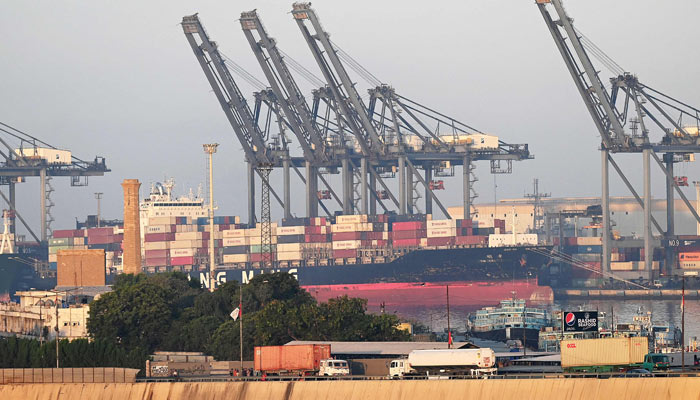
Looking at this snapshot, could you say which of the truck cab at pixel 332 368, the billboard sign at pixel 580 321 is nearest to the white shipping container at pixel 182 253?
the billboard sign at pixel 580 321

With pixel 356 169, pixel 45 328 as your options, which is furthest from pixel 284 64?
pixel 45 328

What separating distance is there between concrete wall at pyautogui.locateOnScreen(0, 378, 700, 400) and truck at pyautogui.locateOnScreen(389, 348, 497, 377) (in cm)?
395

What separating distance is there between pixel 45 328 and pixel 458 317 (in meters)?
57.0

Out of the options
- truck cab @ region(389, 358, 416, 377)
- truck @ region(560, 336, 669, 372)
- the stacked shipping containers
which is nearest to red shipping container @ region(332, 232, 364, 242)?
the stacked shipping containers

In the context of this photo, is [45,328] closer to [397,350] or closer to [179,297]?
[179,297]

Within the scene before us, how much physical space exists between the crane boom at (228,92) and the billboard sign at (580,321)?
86.8m

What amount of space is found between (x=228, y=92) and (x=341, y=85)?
508 inches

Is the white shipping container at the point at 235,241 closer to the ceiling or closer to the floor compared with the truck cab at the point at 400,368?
closer to the ceiling

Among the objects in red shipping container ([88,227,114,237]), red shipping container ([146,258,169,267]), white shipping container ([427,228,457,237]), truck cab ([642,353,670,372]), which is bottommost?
truck cab ([642,353,670,372])

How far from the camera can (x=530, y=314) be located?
4250 inches

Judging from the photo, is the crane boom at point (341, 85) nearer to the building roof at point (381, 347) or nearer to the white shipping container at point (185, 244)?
the white shipping container at point (185, 244)

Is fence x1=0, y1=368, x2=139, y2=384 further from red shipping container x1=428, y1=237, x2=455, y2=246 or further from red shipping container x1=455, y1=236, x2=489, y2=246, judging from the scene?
red shipping container x1=455, y1=236, x2=489, y2=246

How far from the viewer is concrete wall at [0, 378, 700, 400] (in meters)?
44.3

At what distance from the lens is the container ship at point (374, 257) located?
169 m
